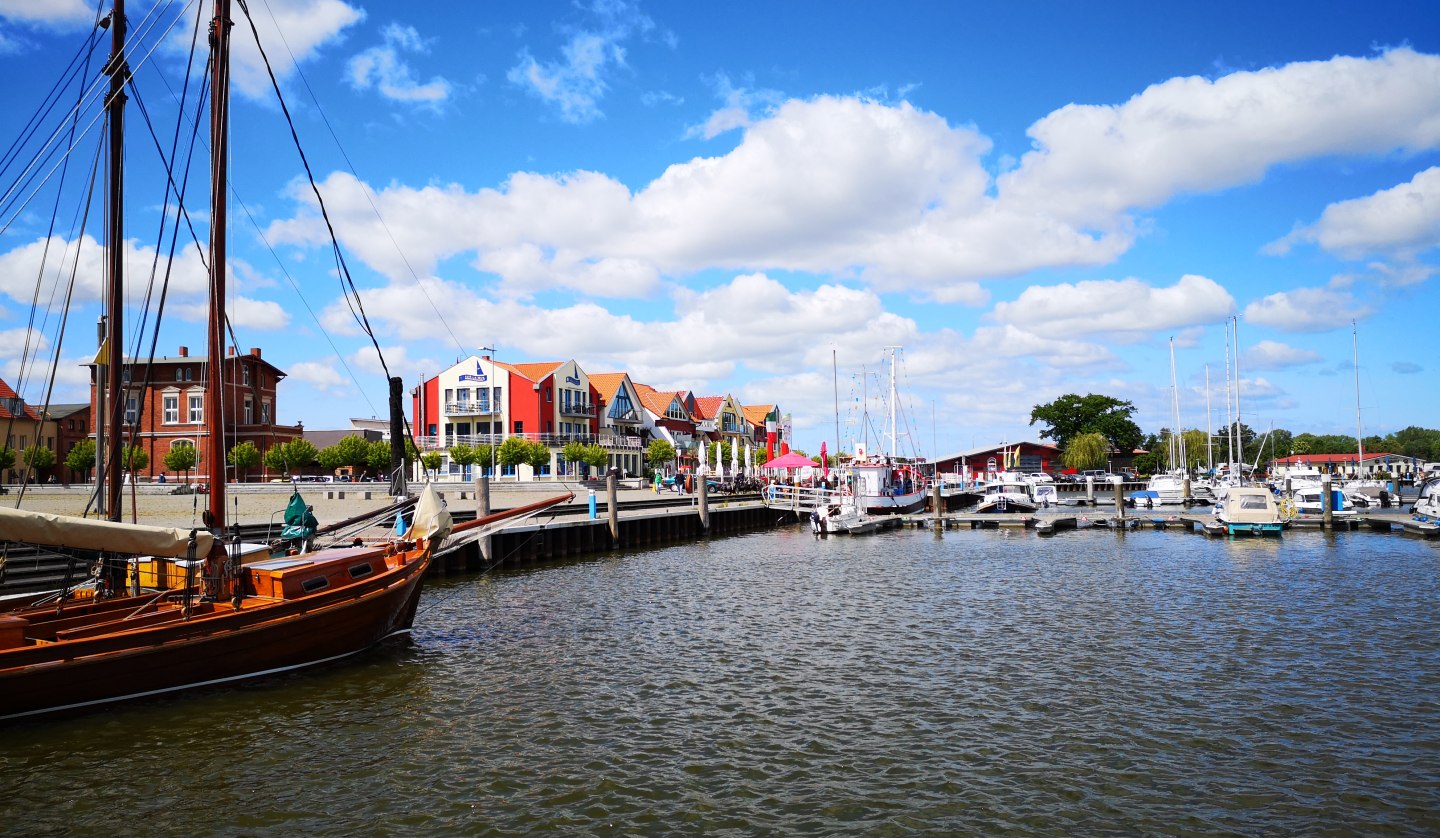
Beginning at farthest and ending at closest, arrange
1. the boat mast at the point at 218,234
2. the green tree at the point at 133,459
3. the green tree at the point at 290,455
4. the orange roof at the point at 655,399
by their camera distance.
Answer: the orange roof at the point at 655,399, the green tree at the point at 290,455, the green tree at the point at 133,459, the boat mast at the point at 218,234

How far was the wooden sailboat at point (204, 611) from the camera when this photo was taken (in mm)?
14297

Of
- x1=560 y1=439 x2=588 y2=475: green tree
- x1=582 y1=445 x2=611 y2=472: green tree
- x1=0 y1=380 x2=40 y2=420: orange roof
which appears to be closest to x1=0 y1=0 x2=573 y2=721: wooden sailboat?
x1=582 y1=445 x2=611 y2=472: green tree

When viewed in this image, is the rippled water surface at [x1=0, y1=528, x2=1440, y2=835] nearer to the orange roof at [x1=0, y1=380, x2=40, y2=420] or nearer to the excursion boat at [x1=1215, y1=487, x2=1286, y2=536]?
the excursion boat at [x1=1215, y1=487, x2=1286, y2=536]

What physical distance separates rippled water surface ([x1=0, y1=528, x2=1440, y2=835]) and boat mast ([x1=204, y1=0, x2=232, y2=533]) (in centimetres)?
450

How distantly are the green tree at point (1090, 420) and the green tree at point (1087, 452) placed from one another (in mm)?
5054

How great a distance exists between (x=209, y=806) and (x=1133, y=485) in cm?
12132

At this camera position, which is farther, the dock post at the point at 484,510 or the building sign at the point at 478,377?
the building sign at the point at 478,377

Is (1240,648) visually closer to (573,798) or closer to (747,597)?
(747,597)

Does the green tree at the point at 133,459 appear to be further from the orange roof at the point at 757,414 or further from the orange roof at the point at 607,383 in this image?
the orange roof at the point at 757,414

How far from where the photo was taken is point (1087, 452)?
127 meters

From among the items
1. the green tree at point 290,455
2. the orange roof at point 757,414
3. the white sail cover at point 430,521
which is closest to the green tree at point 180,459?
the green tree at point 290,455

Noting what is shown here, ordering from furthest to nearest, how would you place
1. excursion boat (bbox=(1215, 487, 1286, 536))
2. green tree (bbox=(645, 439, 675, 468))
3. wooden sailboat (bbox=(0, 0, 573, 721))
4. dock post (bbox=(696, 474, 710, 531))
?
green tree (bbox=(645, 439, 675, 468))
dock post (bbox=(696, 474, 710, 531))
excursion boat (bbox=(1215, 487, 1286, 536))
wooden sailboat (bbox=(0, 0, 573, 721))

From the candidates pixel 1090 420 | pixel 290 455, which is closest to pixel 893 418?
pixel 290 455

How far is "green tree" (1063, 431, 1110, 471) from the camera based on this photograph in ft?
414
